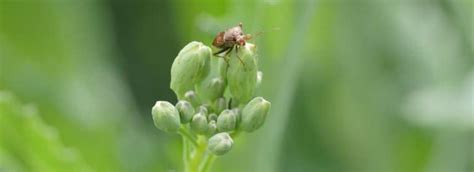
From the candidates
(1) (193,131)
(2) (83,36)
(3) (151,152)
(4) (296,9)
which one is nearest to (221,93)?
(1) (193,131)

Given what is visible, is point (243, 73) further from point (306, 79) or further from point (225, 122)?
point (306, 79)

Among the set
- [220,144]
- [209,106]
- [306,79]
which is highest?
[306,79]

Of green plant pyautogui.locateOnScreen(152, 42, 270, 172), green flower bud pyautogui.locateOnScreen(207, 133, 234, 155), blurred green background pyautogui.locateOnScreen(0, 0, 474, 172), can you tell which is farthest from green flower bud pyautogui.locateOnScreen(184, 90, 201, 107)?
blurred green background pyautogui.locateOnScreen(0, 0, 474, 172)

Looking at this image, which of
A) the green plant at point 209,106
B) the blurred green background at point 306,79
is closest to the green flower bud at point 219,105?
the green plant at point 209,106

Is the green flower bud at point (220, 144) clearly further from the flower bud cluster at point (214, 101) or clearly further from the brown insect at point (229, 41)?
the brown insect at point (229, 41)

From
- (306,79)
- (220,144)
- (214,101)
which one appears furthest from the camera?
(306,79)

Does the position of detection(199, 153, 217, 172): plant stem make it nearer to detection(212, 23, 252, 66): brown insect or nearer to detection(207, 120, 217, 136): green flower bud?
detection(207, 120, 217, 136): green flower bud

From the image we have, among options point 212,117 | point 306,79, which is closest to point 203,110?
point 212,117
